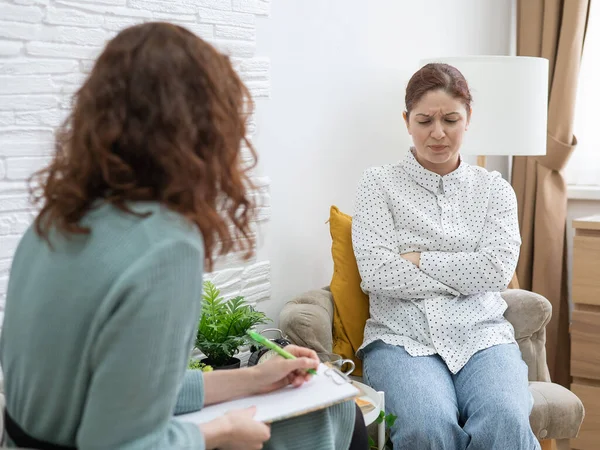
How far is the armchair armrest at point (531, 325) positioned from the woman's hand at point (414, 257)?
0.32 metres

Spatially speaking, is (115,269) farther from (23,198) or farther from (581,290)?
(581,290)

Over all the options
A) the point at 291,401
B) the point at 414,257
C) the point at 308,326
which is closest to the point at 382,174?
the point at 414,257

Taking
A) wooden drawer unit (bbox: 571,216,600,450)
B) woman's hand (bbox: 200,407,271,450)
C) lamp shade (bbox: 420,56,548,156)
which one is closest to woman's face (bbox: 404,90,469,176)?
lamp shade (bbox: 420,56,548,156)

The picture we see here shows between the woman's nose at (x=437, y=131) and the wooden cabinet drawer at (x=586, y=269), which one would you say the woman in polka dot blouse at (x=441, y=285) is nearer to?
the woman's nose at (x=437, y=131)

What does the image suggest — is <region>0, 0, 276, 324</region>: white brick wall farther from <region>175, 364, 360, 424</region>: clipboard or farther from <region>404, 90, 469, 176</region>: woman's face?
<region>404, 90, 469, 176</region>: woman's face

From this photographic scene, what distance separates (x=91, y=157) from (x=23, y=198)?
2.34 ft

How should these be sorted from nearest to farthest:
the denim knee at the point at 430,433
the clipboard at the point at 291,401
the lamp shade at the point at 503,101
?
the clipboard at the point at 291,401 < the denim knee at the point at 430,433 < the lamp shade at the point at 503,101

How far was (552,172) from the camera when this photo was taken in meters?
3.16

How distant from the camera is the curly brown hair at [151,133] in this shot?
0.95 meters

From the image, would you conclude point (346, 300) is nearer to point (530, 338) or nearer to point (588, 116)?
point (530, 338)

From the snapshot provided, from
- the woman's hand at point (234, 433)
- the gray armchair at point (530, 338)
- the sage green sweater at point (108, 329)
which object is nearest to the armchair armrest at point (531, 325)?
the gray armchair at point (530, 338)

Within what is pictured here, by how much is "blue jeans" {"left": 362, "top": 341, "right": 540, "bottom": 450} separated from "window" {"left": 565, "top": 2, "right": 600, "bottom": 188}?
151cm

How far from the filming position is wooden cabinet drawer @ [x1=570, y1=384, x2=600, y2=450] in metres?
2.79

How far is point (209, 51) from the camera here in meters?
1.00
